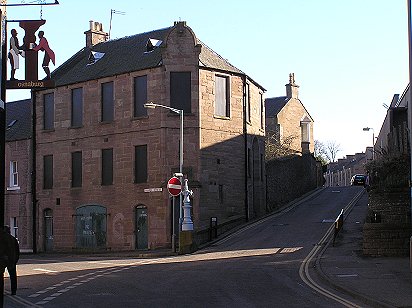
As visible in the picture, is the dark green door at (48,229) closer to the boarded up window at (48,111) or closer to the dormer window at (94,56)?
the boarded up window at (48,111)

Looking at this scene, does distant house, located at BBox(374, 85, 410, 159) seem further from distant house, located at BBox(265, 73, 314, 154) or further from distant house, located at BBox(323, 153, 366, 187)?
distant house, located at BBox(323, 153, 366, 187)

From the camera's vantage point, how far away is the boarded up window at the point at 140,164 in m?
42.6

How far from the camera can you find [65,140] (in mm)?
46281

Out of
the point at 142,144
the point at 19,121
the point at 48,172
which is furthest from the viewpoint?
the point at 19,121

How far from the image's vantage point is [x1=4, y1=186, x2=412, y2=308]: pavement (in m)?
15.8

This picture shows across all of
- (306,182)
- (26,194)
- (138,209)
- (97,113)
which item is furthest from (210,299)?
(306,182)

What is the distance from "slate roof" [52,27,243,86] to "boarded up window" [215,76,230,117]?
72cm

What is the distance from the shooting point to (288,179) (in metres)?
56.5

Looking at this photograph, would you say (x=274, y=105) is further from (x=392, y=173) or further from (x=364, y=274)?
(x=364, y=274)

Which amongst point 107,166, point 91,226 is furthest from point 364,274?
point 91,226

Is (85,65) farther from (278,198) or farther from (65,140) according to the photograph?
(278,198)

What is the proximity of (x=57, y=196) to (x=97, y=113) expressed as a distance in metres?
6.04

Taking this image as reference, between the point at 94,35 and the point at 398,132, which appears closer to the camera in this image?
the point at 398,132

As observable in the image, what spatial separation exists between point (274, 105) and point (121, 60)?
3631 centimetres
